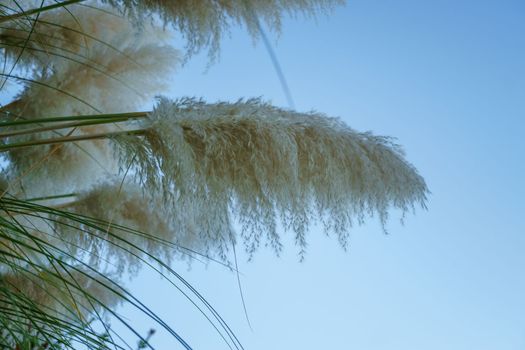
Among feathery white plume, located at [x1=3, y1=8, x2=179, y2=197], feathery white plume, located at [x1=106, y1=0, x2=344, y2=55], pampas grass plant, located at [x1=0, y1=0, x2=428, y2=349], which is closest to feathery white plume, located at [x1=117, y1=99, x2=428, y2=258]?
pampas grass plant, located at [x1=0, y1=0, x2=428, y2=349]

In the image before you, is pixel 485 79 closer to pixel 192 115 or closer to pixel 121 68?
pixel 121 68

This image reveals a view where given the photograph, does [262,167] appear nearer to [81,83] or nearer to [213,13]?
[213,13]

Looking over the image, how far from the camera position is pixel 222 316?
4.28 feet

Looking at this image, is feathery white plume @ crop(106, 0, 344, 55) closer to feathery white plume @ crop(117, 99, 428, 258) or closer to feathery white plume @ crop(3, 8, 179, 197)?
feathery white plume @ crop(117, 99, 428, 258)

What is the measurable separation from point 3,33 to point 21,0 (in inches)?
5.9

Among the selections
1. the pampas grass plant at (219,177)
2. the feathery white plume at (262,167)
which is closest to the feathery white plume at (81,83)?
the pampas grass plant at (219,177)

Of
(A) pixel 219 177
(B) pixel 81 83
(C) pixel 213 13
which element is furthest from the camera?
(B) pixel 81 83

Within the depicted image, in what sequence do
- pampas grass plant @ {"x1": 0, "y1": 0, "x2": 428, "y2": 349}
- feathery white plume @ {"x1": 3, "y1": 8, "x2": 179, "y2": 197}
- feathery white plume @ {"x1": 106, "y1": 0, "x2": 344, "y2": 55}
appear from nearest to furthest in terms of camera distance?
pampas grass plant @ {"x1": 0, "y1": 0, "x2": 428, "y2": 349}, feathery white plume @ {"x1": 106, "y1": 0, "x2": 344, "y2": 55}, feathery white plume @ {"x1": 3, "y1": 8, "x2": 179, "y2": 197}

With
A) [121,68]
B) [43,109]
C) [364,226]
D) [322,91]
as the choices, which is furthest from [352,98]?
[364,226]

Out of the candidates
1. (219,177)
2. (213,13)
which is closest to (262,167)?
(219,177)

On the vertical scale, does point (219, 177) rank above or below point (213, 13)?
below

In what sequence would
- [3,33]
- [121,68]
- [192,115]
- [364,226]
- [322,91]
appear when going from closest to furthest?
[192,115] → [364,226] → [3,33] → [121,68] → [322,91]

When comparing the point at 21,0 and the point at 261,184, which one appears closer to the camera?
the point at 261,184

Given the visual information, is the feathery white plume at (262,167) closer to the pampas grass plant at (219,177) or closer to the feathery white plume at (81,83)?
the pampas grass plant at (219,177)
